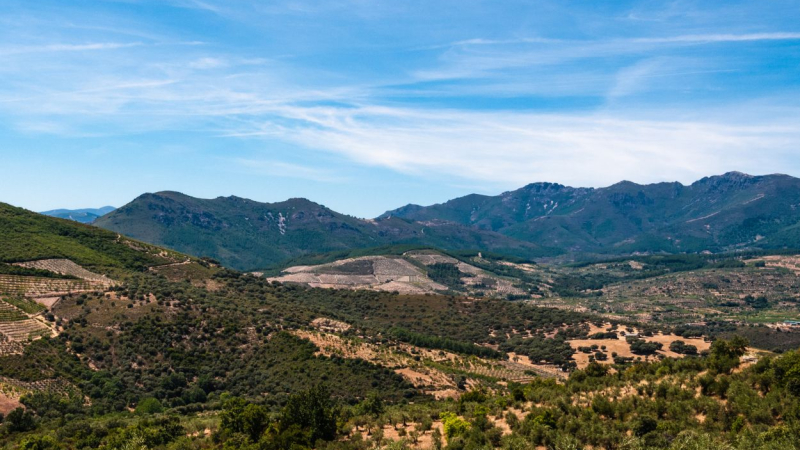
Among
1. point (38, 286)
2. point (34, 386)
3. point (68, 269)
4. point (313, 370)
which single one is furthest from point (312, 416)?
point (68, 269)

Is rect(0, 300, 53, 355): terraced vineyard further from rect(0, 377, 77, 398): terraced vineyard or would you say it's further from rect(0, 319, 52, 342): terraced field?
rect(0, 377, 77, 398): terraced vineyard

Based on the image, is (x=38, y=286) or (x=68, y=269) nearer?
(x=38, y=286)

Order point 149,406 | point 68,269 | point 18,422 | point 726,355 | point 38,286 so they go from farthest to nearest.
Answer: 1. point 68,269
2. point 38,286
3. point 149,406
4. point 18,422
5. point 726,355

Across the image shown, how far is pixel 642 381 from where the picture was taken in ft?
131

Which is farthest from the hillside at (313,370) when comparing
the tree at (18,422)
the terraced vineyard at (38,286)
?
the terraced vineyard at (38,286)

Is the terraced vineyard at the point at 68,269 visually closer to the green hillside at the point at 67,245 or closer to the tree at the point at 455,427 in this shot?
the green hillside at the point at 67,245

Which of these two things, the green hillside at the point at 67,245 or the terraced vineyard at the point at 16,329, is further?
the green hillside at the point at 67,245

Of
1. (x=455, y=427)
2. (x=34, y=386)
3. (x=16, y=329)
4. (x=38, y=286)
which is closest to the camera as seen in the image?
(x=455, y=427)

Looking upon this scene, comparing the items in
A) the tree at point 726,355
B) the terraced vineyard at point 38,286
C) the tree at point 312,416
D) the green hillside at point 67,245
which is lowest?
the tree at point 312,416

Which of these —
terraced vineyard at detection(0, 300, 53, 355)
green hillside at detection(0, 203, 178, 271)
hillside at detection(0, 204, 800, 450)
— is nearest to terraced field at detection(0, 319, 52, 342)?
terraced vineyard at detection(0, 300, 53, 355)

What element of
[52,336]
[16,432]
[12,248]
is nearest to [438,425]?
[16,432]

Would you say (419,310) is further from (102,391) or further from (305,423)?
(305,423)

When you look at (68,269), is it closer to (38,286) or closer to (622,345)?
(38,286)

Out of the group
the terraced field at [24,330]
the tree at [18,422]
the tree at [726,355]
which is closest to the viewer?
the tree at [726,355]
